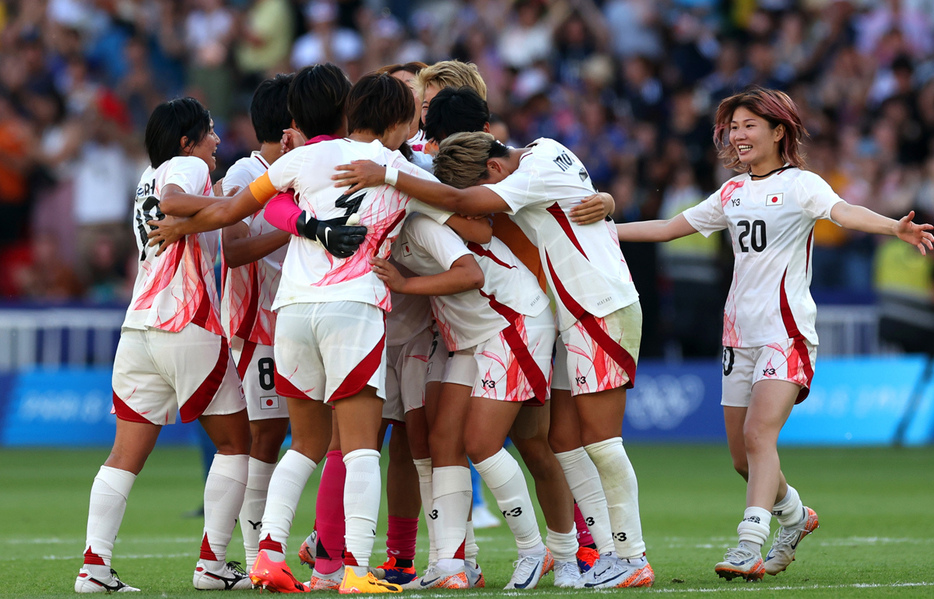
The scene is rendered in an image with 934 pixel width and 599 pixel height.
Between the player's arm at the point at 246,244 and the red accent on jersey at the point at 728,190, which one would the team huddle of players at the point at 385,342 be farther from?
the red accent on jersey at the point at 728,190

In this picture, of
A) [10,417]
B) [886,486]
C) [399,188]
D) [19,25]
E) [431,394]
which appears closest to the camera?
[399,188]

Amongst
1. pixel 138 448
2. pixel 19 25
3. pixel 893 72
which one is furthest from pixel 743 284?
pixel 19 25

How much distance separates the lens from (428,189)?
549 cm

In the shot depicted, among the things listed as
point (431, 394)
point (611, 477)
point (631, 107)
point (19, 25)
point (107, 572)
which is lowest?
point (107, 572)

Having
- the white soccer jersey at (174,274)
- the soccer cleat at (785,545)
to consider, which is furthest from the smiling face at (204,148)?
the soccer cleat at (785,545)

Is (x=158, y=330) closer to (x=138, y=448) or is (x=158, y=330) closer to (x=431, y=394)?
(x=138, y=448)

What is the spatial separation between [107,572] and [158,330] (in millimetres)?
1063

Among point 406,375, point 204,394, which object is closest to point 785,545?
point 406,375

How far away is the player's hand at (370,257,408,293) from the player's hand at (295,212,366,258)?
0.12 m

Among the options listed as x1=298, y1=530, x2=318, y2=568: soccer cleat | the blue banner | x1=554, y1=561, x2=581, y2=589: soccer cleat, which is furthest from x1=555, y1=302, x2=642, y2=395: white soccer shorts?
the blue banner

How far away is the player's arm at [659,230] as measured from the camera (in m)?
6.51

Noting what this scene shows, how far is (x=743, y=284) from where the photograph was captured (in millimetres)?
6156

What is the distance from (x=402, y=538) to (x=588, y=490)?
35.9 inches

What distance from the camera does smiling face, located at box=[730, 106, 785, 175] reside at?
622cm
